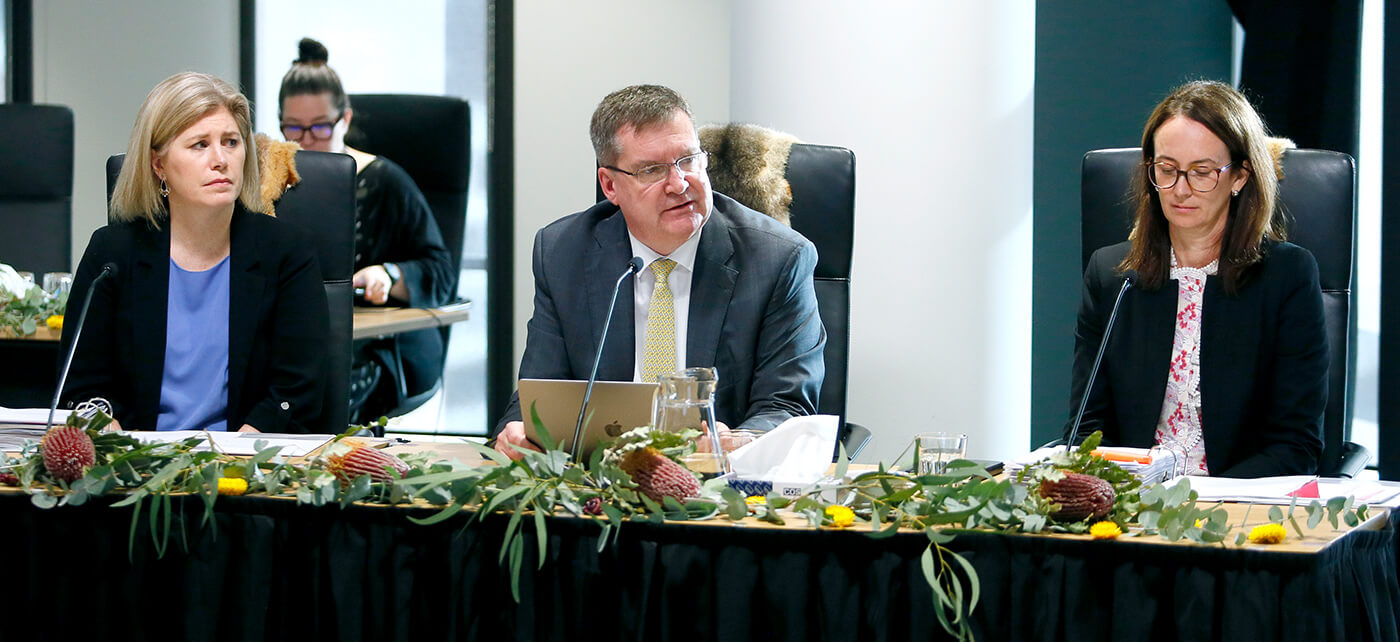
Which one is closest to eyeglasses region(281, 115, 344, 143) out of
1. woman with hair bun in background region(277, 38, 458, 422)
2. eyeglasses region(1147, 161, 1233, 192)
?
woman with hair bun in background region(277, 38, 458, 422)

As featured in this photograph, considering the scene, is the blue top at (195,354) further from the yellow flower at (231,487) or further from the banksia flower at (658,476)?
the banksia flower at (658,476)

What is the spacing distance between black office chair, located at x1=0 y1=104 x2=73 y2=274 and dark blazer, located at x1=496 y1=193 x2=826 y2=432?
7.64ft

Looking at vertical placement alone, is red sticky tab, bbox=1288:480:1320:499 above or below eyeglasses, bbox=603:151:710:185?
below

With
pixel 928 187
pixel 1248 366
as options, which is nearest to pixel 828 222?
pixel 928 187

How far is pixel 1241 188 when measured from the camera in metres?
2.16

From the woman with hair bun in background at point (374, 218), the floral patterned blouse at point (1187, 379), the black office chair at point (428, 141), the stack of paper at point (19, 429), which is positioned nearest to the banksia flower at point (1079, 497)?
the floral patterned blouse at point (1187, 379)

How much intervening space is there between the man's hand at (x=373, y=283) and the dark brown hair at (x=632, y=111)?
4.83 feet

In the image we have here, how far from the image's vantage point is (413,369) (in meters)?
3.91

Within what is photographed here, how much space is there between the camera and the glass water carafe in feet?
5.00

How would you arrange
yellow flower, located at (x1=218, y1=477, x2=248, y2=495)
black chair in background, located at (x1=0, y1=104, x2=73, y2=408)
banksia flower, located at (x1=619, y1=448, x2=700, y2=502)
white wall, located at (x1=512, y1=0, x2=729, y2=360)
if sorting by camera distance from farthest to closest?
1. white wall, located at (x1=512, y1=0, x2=729, y2=360)
2. black chair in background, located at (x1=0, y1=104, x2=73, y2=408)
3. yellow flower, located at (x1=218, y1=477, x2=248, y2=495)
4. banksia flower, located at (x1=619, y1=448, x2=700, y2=502)

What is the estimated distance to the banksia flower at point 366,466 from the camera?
150 centimetres

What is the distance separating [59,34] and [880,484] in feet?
15.8

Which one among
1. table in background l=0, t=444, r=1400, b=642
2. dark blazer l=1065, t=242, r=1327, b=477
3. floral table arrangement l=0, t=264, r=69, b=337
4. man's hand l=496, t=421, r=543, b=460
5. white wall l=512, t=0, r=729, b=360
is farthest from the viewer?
white wall l=512, t=0, r=729, b=360

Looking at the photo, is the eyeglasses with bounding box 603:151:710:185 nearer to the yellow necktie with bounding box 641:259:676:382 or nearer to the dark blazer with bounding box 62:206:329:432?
the yellow necktie with bounding box 641:259:676:382
